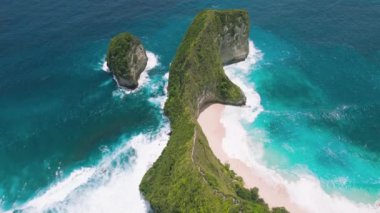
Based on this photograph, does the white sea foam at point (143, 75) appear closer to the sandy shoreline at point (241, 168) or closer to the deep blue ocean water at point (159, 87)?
the deep blue ocean water at point (159, 87)

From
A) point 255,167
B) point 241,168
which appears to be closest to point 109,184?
point 241,168

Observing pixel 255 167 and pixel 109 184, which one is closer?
pixel 109 184

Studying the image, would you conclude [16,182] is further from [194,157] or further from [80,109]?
[194,157]

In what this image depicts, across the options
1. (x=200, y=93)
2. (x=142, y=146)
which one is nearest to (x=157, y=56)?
(x=200, y=93)

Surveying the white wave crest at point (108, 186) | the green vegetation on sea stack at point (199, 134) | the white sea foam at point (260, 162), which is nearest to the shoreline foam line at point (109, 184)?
the white wave crest at point (108, 186)

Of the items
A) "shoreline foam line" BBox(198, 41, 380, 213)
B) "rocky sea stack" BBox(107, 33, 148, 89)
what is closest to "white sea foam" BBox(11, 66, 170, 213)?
"shoreline foam line" BBox(198, 41, 380, 213)

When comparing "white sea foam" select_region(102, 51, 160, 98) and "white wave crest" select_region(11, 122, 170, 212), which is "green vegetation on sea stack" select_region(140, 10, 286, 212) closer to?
"white wave crest" select_region(11, 122, 170, 212)

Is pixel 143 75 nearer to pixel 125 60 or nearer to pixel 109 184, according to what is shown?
pixel 125 60
